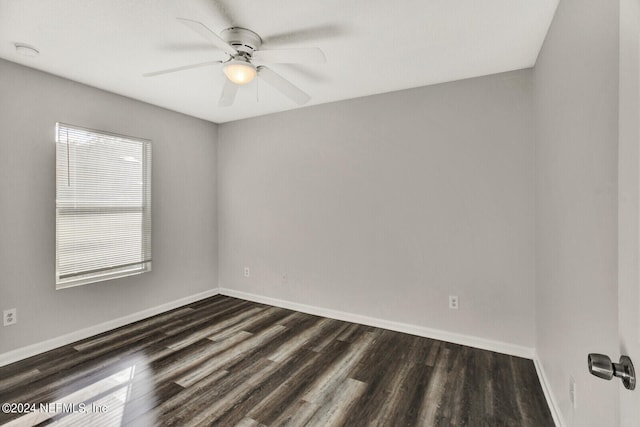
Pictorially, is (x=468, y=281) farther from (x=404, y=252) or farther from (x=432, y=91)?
(x=432, y=91)

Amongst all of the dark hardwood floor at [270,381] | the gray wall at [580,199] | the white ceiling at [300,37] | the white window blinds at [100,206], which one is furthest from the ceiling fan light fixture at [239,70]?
the dark hardwood floor at [270,381]

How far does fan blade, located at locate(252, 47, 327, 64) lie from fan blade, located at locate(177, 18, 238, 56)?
0.56ft

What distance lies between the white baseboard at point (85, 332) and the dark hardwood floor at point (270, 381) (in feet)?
0.24

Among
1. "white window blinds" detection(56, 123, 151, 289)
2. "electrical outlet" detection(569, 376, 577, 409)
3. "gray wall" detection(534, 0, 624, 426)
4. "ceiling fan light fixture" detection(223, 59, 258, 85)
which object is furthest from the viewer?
"white window blinds" detection(56, 123, 151, 289)

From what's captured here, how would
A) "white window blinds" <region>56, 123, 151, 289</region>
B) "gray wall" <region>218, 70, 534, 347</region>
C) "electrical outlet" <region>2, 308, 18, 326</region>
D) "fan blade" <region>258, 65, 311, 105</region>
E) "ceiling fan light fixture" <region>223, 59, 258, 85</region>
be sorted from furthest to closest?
"white window blinds" <region>56, 123, 151, 289</region>
"gray wall" <region>218, 70, 534, 347</region>
"electrical outlet" <region>2, 308, 18, 326</region>
"fan blade" <region>258, 65, 311, 105</region>
"ceiling fan light fixture" <region>223, 59, 258, 85</region>

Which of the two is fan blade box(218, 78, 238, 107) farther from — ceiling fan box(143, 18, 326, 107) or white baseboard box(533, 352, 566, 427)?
white baseboard box(533, 352, 566, 427)

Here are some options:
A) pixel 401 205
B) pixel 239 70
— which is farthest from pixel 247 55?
pixel 401 205

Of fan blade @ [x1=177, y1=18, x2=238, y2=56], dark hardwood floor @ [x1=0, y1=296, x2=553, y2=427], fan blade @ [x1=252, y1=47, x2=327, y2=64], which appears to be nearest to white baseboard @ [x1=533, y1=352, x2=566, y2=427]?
dark hardwood floor @ [x1=0, y1=296, x2=553, y2=427]

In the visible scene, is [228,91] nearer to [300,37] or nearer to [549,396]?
[300,37]

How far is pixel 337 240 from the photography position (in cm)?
350

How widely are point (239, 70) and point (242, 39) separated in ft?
0.72

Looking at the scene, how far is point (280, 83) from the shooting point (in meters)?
2.39

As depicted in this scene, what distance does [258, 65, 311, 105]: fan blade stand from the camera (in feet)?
7.47

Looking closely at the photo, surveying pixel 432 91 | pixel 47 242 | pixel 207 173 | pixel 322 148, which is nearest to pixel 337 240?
pixel 322 148
